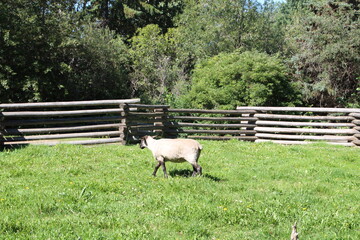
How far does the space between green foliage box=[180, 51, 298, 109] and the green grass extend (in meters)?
8.46

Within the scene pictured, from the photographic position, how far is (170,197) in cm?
722

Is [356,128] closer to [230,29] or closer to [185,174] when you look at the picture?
[185,174]

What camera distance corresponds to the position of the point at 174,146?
8.81 meters

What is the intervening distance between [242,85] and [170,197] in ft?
45.9

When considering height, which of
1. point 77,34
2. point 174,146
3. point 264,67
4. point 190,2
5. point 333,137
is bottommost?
point 333,137

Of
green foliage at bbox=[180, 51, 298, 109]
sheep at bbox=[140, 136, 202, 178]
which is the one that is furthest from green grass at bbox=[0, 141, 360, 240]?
green foliage at bbox=[180, 51, 298, 109]

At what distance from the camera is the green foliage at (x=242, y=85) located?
66.1ft

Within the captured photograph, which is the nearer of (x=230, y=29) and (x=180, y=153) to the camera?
(x=180, y=153)

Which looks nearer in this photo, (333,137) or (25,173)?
(25,173)

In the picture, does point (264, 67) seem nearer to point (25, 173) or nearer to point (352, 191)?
point (352, 191)

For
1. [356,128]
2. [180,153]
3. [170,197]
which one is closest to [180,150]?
[180,153]

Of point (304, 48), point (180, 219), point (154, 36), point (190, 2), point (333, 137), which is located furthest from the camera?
point (190, 2)

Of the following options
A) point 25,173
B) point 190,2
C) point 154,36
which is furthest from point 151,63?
point 25,173

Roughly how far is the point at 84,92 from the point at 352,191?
20711mm
